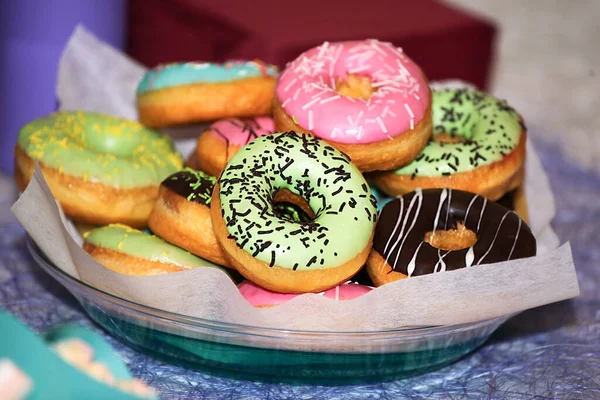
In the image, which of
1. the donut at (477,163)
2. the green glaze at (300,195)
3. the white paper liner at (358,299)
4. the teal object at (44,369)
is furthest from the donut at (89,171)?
the teal object at (44,369)

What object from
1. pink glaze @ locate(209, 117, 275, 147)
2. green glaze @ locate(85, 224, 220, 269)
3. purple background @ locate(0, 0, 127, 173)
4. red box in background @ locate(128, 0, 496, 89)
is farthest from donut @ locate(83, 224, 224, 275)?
red box in background @ locate(128, 0, 496, 89)

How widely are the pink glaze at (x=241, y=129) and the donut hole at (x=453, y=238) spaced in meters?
0.32

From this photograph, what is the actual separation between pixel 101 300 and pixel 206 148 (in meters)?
0.35

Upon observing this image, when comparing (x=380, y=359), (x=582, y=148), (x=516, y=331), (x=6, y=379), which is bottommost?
(x=582, y=148)

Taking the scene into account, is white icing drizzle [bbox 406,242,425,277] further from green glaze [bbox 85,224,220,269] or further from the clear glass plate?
green glaze [bbox 85,224,220,269]

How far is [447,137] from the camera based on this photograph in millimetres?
1411

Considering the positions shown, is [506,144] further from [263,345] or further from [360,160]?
[263,345]

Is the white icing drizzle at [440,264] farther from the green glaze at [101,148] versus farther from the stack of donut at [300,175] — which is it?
the green glaze at [101,148]

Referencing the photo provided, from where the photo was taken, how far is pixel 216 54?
203cm

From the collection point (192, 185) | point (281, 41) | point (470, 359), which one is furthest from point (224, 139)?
point (281, 41)

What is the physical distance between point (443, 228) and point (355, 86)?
0.29 meters

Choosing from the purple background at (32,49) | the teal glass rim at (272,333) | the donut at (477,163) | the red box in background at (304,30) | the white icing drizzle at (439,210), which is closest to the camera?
the teal glass rim at (272,333)

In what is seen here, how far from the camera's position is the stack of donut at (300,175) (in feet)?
3.35

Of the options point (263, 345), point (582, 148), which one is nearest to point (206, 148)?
point (263, 345)
